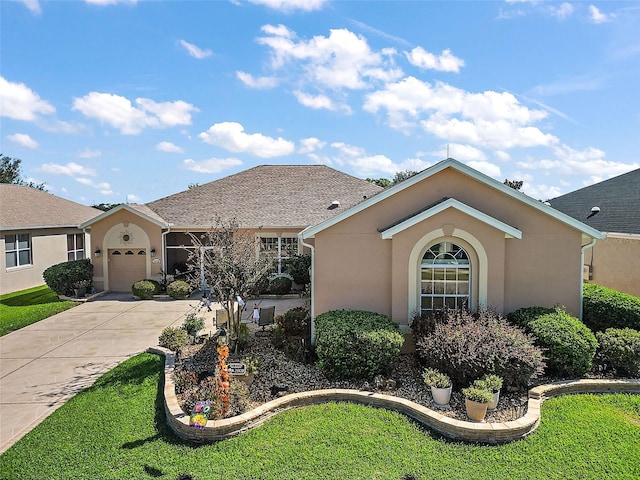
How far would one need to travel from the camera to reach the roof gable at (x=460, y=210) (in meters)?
10.7

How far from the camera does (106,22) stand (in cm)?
1331

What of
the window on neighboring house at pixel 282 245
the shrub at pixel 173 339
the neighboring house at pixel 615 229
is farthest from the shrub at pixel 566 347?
the window on neighboring house at pixel 282 245

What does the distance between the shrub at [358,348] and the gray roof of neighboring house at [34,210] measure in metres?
20.0

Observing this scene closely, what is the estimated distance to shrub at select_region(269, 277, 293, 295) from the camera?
66.0 feet

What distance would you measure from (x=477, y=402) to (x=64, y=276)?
66.3 feet

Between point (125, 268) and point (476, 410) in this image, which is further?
point (125, 268)

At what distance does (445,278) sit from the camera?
37.3 ft

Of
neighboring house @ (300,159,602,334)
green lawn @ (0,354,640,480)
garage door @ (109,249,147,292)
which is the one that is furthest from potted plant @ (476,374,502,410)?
garage door @ (109,249,147,292)

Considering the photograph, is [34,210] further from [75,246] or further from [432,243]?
[432,243]

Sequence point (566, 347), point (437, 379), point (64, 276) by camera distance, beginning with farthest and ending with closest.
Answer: point (64, 276)
point (566, 347)
point (437, 379)

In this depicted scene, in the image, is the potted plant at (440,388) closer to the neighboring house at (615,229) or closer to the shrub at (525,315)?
the shrub at (525,315)

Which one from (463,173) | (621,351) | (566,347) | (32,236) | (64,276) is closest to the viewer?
(566,347)

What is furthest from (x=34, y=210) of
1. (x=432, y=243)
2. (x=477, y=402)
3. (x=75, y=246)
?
(x=477, y=402)

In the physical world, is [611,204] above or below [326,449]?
above
